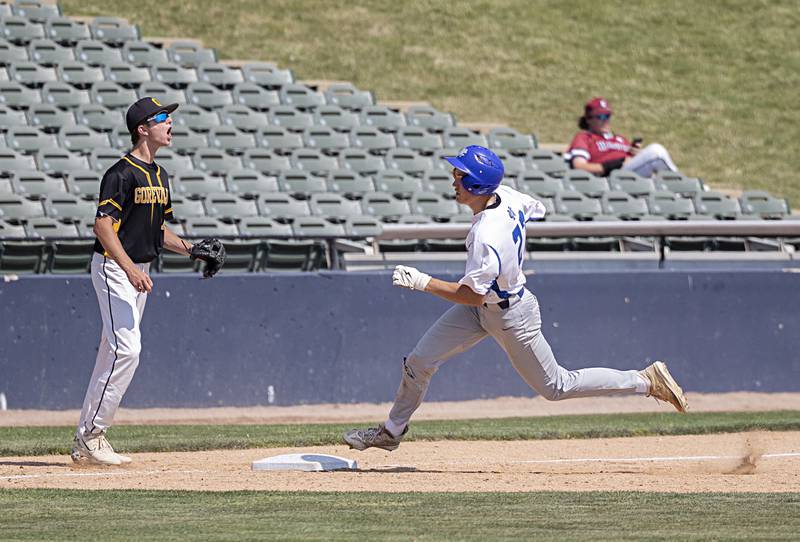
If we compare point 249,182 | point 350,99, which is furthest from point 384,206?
point 350,99

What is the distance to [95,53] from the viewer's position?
17734 mm

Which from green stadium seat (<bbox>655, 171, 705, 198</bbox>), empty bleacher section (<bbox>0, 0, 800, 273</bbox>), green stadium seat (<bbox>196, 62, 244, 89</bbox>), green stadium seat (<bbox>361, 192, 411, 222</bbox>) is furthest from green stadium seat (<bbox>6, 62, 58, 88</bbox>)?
green stadium seat (<bbox>655, 171, 705, 198</bbox>)

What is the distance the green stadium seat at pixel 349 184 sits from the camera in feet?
50.5

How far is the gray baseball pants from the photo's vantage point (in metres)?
7.14

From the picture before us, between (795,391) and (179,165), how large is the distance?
7.08 metres

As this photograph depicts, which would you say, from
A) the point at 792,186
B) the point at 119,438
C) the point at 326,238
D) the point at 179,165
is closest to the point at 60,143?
the point at 179,165

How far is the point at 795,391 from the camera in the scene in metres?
12.4

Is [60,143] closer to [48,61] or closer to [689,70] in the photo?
[48,61]

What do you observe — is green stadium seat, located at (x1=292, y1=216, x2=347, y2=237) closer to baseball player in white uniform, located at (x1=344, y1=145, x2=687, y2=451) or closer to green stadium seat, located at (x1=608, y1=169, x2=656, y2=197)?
green stadium seat, located at (x1=608, y1=169, x2=656, y2=197)

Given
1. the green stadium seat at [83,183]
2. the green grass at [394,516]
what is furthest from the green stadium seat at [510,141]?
the green grass at [394,516]

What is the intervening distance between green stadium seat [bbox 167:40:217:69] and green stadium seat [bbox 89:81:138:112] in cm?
187

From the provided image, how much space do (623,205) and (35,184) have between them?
6.61m

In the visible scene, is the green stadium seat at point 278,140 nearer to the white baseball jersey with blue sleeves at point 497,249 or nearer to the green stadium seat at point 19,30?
the green stadium seat at point 19,30

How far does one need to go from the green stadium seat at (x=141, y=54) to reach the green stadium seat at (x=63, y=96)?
4.94ft
